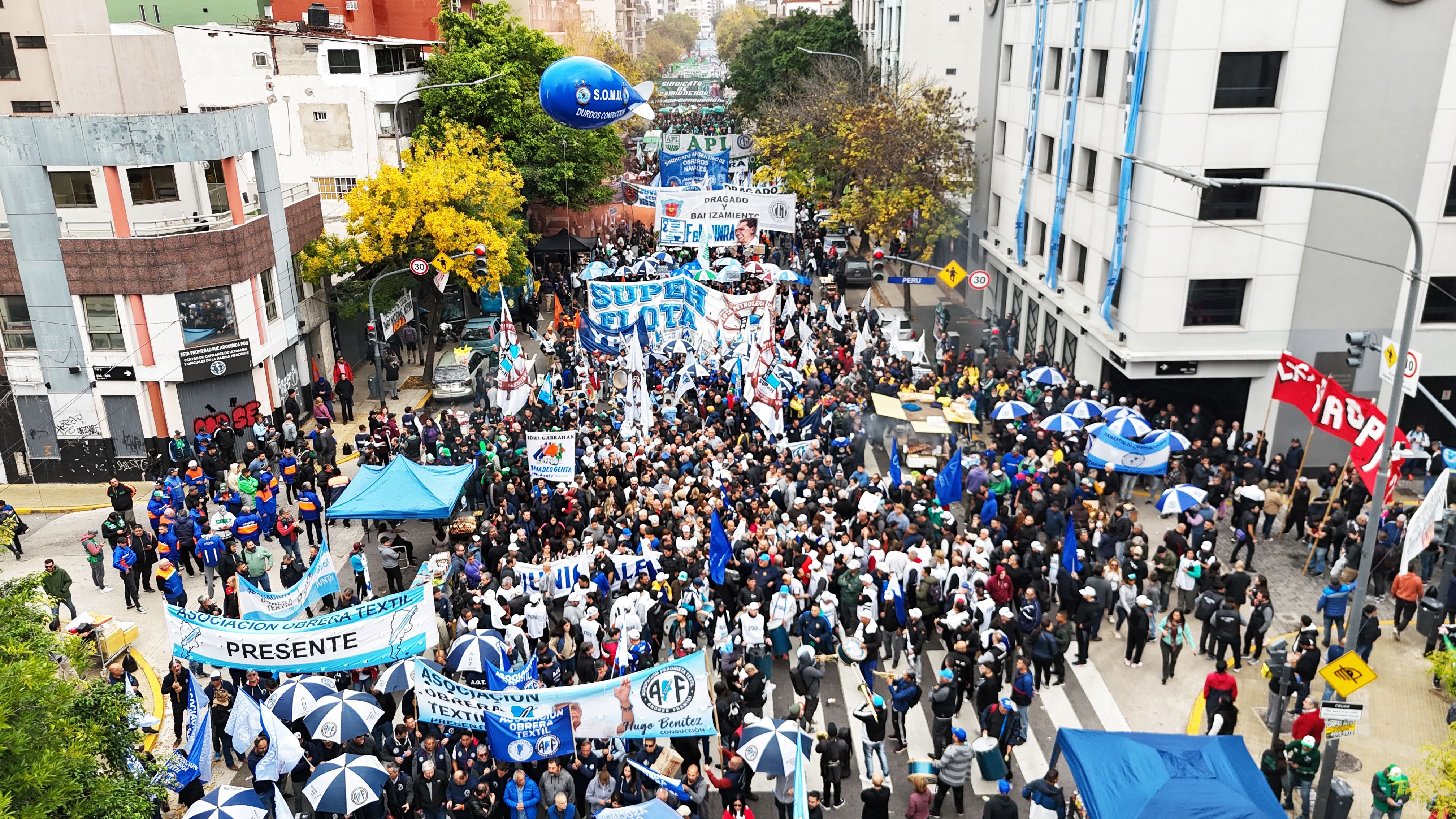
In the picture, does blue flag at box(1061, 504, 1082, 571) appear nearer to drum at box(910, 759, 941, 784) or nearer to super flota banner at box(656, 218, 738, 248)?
drum at box(910, 759, 941, 784)

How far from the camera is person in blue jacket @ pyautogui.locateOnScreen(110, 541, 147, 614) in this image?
64.5 feet

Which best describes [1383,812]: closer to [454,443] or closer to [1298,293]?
[1298,293]

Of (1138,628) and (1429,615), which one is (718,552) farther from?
(1429,615)

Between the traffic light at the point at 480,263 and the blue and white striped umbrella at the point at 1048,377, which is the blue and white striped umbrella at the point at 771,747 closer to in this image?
the blue and white striped umbrella at the point at 1048,377

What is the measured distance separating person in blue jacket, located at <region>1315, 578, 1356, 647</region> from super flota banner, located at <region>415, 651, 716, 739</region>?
1062 centimetres

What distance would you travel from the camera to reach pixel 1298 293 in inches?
992

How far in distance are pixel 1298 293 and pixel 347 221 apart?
26.6 metres

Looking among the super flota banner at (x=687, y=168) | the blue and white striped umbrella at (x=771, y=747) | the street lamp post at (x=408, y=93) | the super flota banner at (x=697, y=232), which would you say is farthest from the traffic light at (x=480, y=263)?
the blue and white striped umbrella at (x=771, y=747)

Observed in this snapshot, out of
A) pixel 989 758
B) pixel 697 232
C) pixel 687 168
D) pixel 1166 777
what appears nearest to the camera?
pixel 1166 777

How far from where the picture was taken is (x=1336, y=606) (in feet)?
56.8

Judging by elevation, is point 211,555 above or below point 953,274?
below

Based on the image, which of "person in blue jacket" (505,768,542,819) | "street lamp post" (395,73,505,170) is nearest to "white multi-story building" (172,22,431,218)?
"street lamp post" (395,73,505,170)

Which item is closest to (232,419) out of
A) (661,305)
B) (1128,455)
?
(661,305)

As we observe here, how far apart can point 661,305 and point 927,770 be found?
19.8 m
